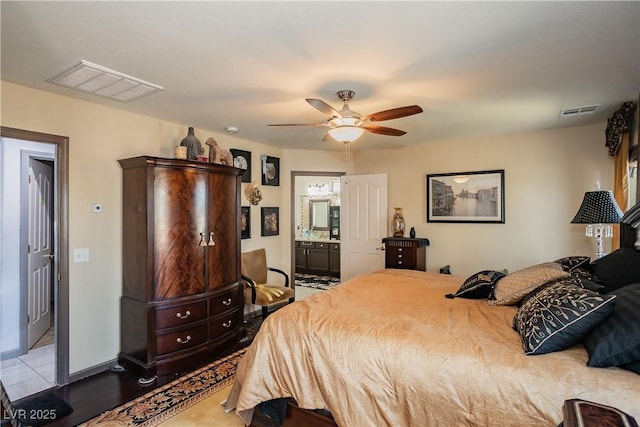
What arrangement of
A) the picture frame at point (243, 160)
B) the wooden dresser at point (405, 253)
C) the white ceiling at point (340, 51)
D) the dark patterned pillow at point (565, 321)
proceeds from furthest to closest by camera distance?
the wooden dresser at point (405, 253) < the picture frame at point (243, 160) < the white ceiling at point (340, 51) < the dark patterned pillow at point (565, 321)

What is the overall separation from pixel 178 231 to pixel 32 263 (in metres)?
2.01

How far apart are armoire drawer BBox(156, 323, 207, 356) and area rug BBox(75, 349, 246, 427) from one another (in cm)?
27

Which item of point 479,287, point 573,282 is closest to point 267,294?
point 479,287

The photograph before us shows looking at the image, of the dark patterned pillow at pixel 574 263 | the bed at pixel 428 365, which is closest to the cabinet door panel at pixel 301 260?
the bed at pixel 428 365

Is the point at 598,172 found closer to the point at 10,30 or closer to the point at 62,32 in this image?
the point at 62,32

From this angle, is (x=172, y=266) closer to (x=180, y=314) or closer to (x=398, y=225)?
(x=180, y=314)

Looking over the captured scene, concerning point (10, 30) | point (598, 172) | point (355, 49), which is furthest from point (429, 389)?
point (598, 172)

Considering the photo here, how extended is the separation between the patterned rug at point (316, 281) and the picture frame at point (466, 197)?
2760 millimetres

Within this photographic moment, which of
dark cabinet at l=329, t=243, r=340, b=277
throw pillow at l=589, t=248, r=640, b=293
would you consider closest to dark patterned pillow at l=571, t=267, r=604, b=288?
throw pillow at l=589, t=248, r=640, b=293

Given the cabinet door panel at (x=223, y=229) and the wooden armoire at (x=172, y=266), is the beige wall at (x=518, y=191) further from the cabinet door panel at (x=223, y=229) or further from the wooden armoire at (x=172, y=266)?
the wooden armoire at (x=172, y=266)

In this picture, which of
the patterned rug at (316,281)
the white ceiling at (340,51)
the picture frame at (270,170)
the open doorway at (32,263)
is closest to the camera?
the white ceiling at (340,51)

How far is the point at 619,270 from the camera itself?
7.17 feet

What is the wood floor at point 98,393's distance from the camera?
8.16 feet

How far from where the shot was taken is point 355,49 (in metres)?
2.10
